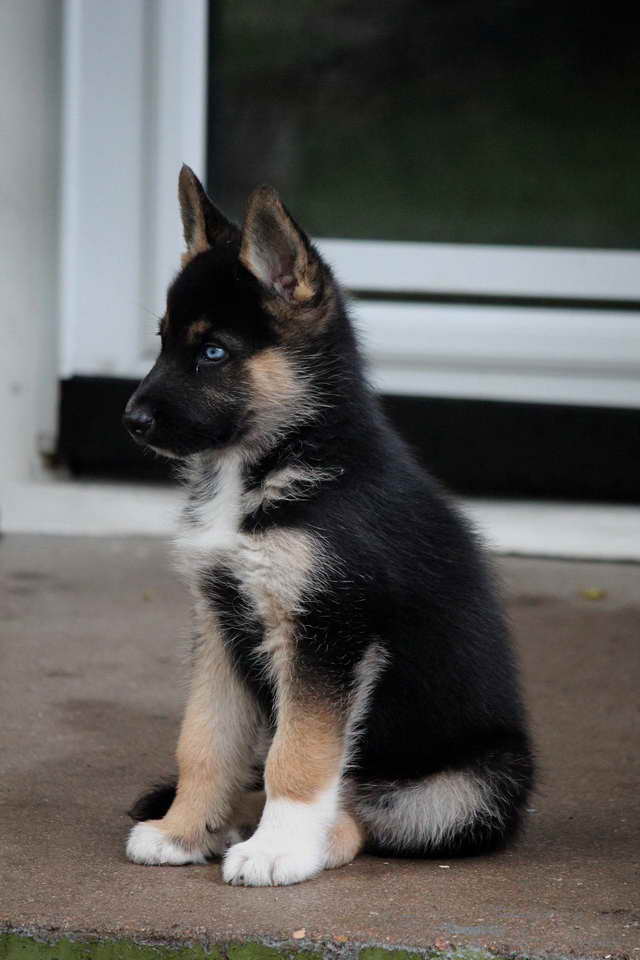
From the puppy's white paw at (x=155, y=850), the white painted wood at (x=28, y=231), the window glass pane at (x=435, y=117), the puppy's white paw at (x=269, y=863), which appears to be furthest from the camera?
the window glass pane at (x=435, y=117)

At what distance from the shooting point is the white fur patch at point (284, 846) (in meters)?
3.13

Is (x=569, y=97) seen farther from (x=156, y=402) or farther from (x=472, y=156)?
(x=156, y=402)

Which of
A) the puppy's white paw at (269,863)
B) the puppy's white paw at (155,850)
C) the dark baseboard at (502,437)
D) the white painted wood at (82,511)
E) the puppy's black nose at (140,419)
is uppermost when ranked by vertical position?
the puppy's black nose at (140,419)

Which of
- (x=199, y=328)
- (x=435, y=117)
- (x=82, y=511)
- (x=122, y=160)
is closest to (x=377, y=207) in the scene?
(x=435, y=117)

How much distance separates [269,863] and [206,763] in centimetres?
35

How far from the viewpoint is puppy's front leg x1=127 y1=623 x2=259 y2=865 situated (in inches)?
131

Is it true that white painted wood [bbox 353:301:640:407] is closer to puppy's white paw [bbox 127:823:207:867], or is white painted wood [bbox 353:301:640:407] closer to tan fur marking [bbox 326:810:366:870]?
tan fur marking [bbox 326:810:366:870]

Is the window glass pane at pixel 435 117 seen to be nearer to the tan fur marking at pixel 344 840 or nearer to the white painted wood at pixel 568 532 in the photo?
the white painted wood at pixel 568 532

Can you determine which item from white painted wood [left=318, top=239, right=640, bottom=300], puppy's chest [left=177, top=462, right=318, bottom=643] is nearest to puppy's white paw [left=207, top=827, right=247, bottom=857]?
puppy's chest [left=177, top=462, right=318, bottom=643]

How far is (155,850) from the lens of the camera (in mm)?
3281

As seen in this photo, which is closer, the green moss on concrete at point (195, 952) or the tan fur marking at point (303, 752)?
the green moss on concrete at point (195, 952)

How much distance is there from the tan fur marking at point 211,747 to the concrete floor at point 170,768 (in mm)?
125

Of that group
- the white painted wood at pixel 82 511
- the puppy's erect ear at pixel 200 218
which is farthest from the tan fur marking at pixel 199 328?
the white painted wood at pixel 82 511

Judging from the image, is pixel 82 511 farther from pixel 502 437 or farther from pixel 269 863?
pixel 269 863
